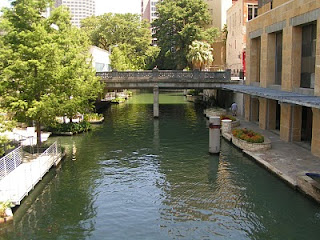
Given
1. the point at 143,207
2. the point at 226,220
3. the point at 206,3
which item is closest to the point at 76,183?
the point at 143,207

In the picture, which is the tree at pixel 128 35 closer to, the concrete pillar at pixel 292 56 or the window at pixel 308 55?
the concrete pillar at pixel 292 56

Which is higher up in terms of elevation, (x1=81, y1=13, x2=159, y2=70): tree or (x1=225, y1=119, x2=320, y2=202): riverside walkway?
(x1=81, y1=13, x2=159, y2=70): tree

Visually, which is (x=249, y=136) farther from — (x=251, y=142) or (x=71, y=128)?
(x=71, y=128)

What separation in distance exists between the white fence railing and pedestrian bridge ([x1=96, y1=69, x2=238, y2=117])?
25.7 metres

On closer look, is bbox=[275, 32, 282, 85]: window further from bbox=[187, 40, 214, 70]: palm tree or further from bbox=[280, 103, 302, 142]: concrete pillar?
bbox=[187, 40, 214, 70]: palm tree

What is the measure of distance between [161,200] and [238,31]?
151ft

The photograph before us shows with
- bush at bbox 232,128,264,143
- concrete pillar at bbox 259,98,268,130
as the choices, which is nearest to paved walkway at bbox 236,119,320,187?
bush at bbox 232,128,264,143

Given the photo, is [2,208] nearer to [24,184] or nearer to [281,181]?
[24,184]

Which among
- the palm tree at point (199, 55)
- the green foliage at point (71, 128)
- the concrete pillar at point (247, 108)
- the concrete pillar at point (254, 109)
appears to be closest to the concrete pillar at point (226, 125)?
the concrete pillar at point (254, 109)

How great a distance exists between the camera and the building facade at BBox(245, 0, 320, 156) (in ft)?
84.8

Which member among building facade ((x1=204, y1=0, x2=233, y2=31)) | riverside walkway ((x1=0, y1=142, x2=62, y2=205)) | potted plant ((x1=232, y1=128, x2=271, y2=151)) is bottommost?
riverside walkway ((x1=0, y1=142, x2=62, y2=205))

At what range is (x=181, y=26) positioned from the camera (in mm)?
87188

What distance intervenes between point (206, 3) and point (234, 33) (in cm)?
2617

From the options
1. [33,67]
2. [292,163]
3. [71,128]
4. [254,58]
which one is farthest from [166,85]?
[292,163]
